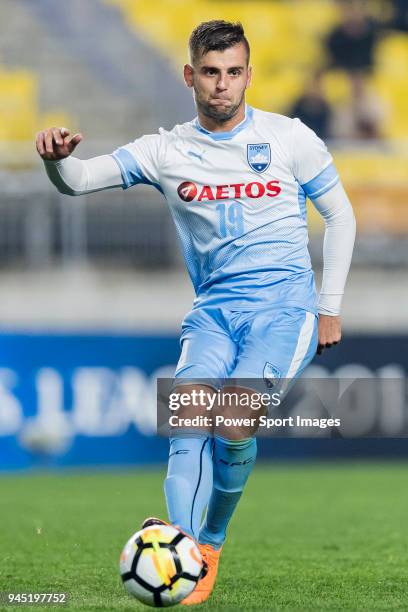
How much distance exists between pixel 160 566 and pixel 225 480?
2.32ft

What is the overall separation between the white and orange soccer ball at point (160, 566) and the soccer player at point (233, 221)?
1.21ft

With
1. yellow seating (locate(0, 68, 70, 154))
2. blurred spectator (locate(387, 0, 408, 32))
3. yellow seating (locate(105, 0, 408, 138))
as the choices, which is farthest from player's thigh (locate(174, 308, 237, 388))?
blurred spectator (locate(387, 0, 408, 32))

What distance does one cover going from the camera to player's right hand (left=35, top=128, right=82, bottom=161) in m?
4.30

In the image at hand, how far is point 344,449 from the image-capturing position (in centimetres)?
1302

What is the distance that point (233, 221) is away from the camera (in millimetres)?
4562

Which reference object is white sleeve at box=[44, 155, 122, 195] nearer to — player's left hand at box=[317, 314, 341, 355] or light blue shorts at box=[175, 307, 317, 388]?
light blue shorts at box=[175, 307, 317, 388]

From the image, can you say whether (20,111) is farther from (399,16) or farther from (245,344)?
(245,344)

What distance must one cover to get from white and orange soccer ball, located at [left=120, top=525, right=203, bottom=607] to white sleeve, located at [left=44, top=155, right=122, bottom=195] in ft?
4.29

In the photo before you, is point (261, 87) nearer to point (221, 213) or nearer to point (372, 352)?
point (372, 352)

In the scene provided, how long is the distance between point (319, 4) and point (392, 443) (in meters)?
5.95

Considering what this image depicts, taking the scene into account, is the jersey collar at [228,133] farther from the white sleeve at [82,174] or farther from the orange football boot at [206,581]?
the orange football boot at [206,581]

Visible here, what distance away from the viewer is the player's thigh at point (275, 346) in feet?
14.5

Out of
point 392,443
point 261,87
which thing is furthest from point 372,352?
point 261,87

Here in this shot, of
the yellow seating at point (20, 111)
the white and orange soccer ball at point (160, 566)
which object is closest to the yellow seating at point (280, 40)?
the yellow seating at point (20, 111)
